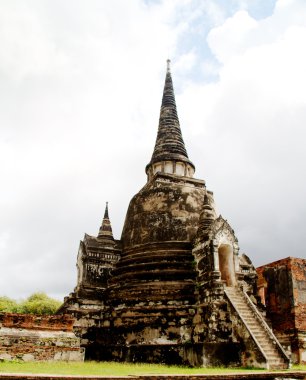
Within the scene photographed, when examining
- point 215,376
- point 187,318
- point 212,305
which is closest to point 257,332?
point 212,305

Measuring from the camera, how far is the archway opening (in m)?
15.7

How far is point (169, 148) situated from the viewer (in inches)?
844

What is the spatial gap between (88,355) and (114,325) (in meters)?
1.58

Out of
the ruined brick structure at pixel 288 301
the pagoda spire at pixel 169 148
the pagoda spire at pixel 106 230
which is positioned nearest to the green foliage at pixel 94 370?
the ruined brick structure at pixel 288 301

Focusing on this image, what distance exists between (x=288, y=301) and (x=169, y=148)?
9519 millimetres

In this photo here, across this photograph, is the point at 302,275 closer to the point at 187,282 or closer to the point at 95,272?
the point at 187,282

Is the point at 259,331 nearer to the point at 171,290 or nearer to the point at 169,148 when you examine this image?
the point at 171,290

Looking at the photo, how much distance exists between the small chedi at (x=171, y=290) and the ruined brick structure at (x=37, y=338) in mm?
2159

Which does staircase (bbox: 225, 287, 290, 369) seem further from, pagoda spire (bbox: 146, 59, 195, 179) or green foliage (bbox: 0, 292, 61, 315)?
green foliage (bbox: 0, 292, 61, 315)

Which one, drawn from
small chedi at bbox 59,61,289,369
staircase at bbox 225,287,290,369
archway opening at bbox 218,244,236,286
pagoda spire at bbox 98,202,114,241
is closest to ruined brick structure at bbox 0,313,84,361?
small chedi at bbox 59,61,289,369

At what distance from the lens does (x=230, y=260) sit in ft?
52.4

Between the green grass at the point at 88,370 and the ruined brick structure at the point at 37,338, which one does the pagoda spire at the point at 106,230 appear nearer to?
the ruined brick structure at the point at 37,338

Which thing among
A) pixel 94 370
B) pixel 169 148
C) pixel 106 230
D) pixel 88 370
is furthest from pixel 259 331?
pixel 169 148

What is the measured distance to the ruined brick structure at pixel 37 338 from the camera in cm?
1248
